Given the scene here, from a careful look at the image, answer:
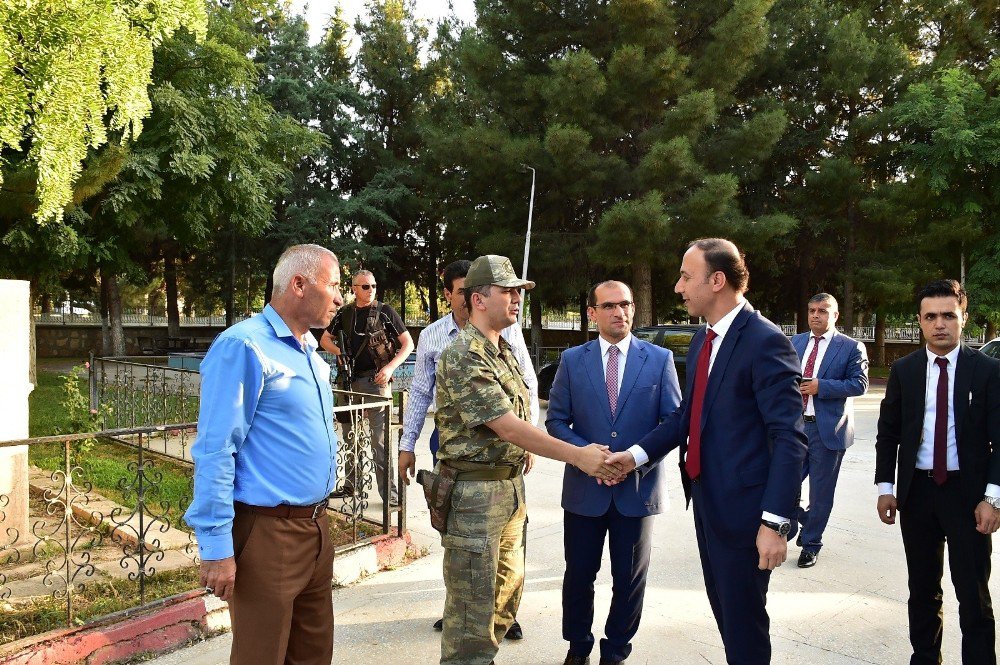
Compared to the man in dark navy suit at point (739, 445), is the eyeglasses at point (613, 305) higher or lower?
higher

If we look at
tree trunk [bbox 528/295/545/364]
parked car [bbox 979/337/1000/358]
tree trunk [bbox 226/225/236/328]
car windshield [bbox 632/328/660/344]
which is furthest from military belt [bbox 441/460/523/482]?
tree trunk [bbox 226/225/236/328]

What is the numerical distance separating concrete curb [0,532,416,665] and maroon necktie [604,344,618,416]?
2.51 meters

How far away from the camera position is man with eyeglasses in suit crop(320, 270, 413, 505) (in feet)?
21.4

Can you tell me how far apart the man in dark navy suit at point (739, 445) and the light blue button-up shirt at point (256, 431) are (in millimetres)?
1540

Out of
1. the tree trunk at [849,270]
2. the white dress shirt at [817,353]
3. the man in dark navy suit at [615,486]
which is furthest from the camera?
the tree trunk at [849,270]

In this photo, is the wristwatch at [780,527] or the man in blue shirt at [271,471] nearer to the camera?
the man in blue shirt at [271,471]

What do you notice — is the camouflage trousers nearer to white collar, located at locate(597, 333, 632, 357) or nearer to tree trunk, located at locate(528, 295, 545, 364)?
white collar, located at locate(597, 333, 632, 357)

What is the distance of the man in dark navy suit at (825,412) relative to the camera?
534 cm

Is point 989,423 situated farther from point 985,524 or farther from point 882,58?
point 882,58

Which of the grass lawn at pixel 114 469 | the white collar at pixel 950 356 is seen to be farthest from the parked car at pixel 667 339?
the white collar at pixel 950 356

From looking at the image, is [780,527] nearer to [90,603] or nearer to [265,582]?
[265,582]

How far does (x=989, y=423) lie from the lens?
3.38 meters

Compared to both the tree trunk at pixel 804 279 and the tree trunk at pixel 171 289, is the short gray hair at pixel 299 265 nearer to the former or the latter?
the tree trunk at pixel 804 279

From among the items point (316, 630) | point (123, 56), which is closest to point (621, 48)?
point (123, 56)
